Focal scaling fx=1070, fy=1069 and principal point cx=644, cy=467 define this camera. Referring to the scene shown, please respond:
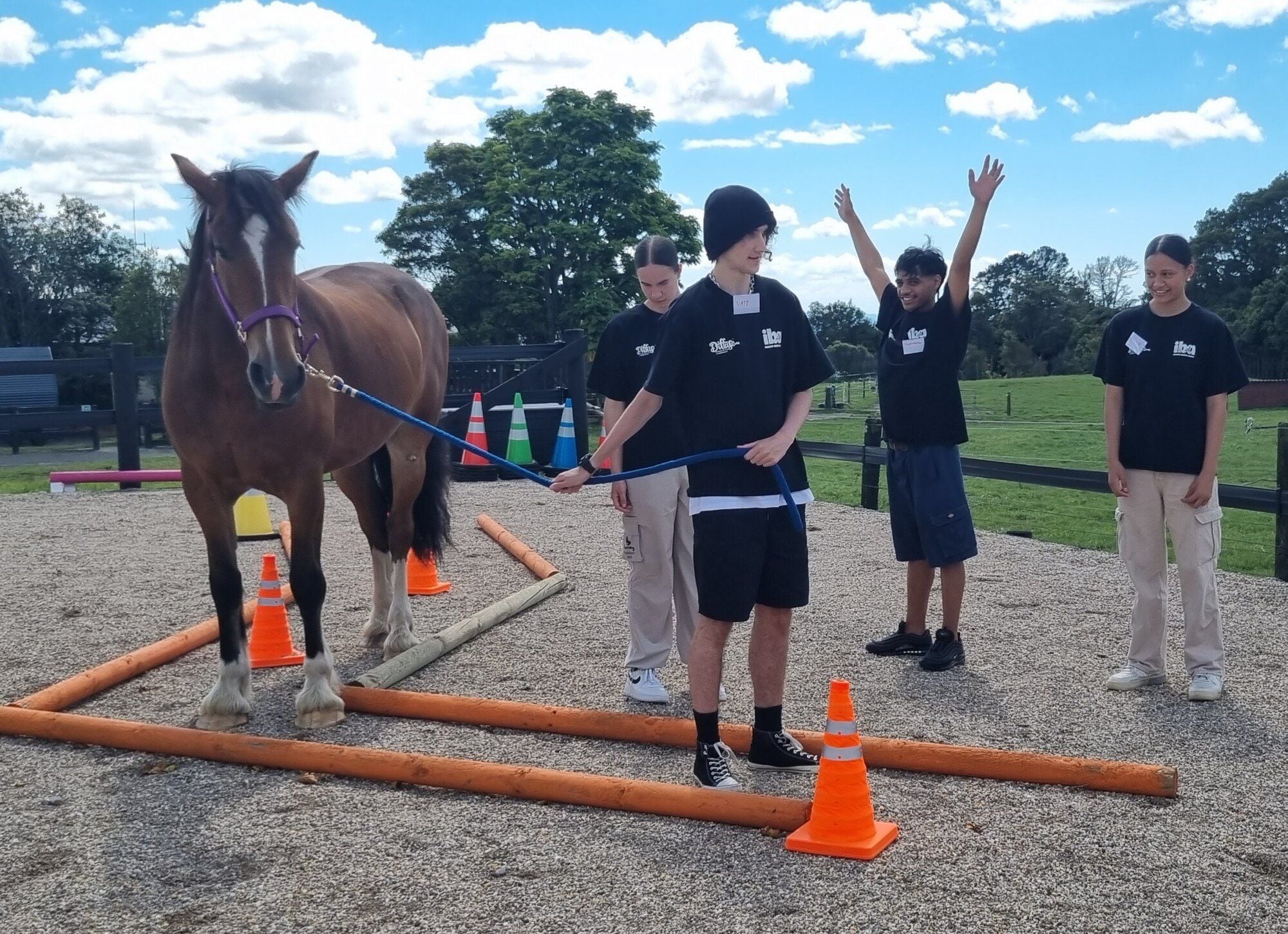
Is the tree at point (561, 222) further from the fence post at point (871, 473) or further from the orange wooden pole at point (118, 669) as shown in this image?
the orange wooden pole at point (118, 669)

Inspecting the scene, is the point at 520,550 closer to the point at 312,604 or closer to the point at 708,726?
the point at 312,604

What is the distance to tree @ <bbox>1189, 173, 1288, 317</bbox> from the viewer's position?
1903 inches

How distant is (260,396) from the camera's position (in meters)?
3.88

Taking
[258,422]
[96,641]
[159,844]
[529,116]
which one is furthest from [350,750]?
[529,116]

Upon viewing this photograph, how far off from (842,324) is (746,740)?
7832 cm

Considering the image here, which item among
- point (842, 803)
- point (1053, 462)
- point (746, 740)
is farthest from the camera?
point (1053, 462)

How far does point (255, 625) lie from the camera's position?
534 cm

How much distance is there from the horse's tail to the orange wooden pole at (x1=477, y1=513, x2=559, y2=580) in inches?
31.6

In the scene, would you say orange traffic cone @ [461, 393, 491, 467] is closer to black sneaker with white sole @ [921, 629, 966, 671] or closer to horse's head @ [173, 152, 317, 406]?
black sneaker with white sole @ [921, 629, 966, 671]

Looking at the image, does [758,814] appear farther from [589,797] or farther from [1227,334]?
[1227,334]

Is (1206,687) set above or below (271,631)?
below

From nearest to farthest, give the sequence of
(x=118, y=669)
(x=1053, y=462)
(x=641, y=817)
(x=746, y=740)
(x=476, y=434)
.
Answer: (x=641, y=817) → (x=746, y=740) → (x=118, y=669) → (x=476, y=434) → (x=1053, y=462)

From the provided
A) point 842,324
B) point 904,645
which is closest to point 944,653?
point 904,645

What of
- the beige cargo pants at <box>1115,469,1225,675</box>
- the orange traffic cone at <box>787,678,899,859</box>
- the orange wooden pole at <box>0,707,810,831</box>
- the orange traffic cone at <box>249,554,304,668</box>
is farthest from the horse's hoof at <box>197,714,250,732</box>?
the beige cargo pants at <box>1115,469,1225,675</box>
